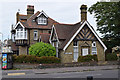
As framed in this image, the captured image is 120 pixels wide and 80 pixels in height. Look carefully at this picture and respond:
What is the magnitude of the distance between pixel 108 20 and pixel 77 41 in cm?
799

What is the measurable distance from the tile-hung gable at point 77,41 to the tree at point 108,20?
4569mm

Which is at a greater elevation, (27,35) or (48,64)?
(27,35)

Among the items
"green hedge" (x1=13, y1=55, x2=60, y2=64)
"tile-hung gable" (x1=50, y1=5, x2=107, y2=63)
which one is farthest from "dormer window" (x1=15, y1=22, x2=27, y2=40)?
"green hedge" (x1=13, y1=55, x2=60, y2=64)

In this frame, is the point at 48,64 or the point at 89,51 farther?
the point at 89,51

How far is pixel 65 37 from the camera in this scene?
30328 mm

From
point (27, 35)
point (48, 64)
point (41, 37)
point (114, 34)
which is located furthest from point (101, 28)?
point (48, 64)

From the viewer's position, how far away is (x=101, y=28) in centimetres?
3653

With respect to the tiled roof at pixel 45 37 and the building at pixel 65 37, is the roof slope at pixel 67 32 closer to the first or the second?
the building at pixel 65 37

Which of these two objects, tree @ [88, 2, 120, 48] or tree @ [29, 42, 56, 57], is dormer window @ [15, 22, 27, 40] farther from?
tree @ [88, 2, 120, 48]

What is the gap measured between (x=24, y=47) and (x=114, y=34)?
17365mm

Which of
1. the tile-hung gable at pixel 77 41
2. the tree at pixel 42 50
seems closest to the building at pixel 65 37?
the tile-hung gable at pixel 77 41

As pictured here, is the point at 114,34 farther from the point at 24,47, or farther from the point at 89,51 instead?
the point at 24,47

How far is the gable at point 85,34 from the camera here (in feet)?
97.3

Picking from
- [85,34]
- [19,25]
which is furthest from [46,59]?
[19,25]
